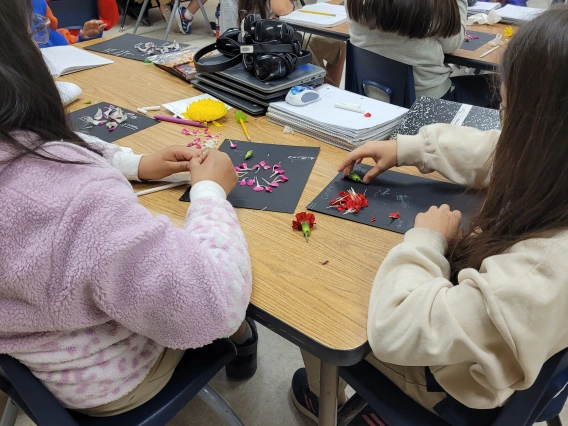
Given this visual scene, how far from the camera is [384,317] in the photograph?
0.64 metres

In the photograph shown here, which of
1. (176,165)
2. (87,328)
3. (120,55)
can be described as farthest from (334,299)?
(120,55)

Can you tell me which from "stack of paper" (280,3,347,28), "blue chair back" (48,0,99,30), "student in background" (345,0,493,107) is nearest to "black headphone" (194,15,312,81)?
"student in background" (345,0,493,107)

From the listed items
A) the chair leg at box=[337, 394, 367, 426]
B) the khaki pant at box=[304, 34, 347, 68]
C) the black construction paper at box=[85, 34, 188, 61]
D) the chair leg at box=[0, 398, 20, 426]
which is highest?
the black construction paper at box=[85, 34, 188, 61]

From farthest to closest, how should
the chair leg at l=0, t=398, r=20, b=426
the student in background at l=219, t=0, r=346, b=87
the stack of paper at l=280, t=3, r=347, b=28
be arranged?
the student in background at l=219, t=0, r=346, b=87
the stack of paper at l=280, t=3, r=347, b=28
the chair leg at l=0, t=398, r=20, b=426

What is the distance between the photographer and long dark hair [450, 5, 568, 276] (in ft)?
1.93

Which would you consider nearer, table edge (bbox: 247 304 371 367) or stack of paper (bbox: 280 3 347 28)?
table edge (bbox: 247 304 371 367)

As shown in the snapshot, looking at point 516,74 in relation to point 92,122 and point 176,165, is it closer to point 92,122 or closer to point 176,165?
point 176,165

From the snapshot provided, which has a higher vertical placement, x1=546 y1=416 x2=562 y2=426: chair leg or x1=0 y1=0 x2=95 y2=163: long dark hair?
x1=0 y1=0 x2=95 y2=163: long dark hair

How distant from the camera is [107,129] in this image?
4.01 ft

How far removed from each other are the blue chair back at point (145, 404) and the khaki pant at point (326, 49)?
2.07 m

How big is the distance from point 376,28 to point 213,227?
112 cm

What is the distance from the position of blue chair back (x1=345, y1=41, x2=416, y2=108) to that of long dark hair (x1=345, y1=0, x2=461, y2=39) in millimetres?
100

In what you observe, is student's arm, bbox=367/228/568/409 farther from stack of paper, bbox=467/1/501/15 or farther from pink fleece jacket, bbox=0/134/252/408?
stack of paper, bbox=467/1/501/15

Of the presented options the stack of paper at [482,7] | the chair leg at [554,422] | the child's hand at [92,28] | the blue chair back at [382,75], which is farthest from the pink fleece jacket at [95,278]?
the stack of paper at [482,7]
